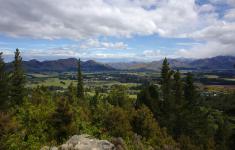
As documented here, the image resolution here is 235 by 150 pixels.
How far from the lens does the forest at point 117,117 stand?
38.0 m

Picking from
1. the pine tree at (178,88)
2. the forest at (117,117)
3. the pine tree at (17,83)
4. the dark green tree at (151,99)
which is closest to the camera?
the forest at (117,117)

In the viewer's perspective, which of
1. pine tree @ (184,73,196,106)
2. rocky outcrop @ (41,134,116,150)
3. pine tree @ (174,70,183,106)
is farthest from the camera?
pine tree @ (174,70,183,106)

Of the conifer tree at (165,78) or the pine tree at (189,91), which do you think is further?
the pine tree at (189,91)

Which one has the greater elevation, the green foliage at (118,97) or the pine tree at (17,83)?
the pine tree at (17,83)

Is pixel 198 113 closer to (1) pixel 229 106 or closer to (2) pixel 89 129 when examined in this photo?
(2) pixel 89 129

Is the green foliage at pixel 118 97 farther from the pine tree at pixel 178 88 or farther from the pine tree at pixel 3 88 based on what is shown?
the pine tree at pixel 3 88

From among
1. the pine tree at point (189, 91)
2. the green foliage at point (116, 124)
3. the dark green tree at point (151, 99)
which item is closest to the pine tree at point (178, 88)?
the pine tree at point (189, 91)

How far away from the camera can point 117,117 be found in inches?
1897

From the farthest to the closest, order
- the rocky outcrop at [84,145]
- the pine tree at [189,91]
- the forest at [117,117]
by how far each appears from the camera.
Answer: the pine tree at [189,91], the forest at [117,117], the rocky outcrop at [84,145]

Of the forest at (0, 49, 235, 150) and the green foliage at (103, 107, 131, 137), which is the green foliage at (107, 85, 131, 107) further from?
the green foliage at (103, 107, 131, 137)

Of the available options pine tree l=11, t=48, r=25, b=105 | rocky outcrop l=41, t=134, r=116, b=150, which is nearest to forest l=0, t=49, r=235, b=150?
pine tree l=11, t=48, r=25, b=105

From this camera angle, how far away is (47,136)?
1491 inches

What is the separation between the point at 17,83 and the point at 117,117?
3872 cm

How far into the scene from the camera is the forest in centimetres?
3800
